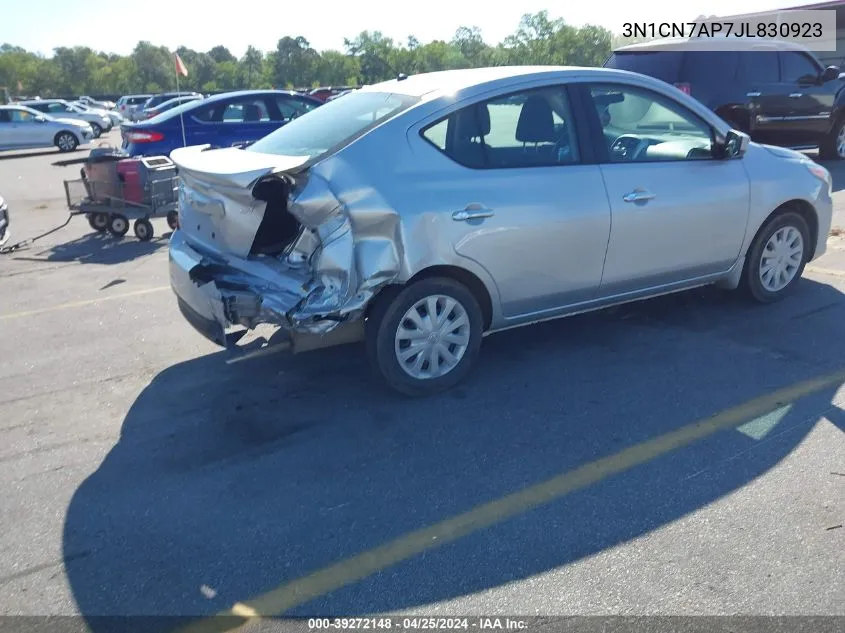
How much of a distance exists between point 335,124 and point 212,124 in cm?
880

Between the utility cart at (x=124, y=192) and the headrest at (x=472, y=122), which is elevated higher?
the headrest at (x=472, y=122)

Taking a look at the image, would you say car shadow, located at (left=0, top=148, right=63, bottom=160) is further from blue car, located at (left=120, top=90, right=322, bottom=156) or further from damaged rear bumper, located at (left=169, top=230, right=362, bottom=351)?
damaged rear bumper, located at (left=169, top=230, right=362, bottom=351)

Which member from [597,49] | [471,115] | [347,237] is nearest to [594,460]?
[347,237]

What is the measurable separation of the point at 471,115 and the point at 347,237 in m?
1.09

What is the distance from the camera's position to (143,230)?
9.36 meters

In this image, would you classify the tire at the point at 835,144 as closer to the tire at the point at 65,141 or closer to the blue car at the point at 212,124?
the blue car at the point at 212,124

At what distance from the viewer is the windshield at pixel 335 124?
4469 mm

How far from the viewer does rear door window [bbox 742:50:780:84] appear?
37.8 feet

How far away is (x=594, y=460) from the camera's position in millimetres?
3748

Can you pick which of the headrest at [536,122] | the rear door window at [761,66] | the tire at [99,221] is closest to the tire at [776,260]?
the headrest at [536,122]

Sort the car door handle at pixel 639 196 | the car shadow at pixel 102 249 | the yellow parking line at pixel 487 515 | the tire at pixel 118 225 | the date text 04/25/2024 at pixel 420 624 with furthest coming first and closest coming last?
the tire at pixel 118 225 → the car shadow at pixel 102 249 → the car door handle at pixel 639 196 → the yellow parking line at pixel 487 515 → the date text 04/25/2024 at pixel 420 624

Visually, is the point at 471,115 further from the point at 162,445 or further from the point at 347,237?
the point at 162,445

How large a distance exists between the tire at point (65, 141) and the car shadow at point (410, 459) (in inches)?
939

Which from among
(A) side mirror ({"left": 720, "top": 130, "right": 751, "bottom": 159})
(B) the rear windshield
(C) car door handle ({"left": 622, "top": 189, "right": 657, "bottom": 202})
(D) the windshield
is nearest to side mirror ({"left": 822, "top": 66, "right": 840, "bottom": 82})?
(B) the rear windshield
